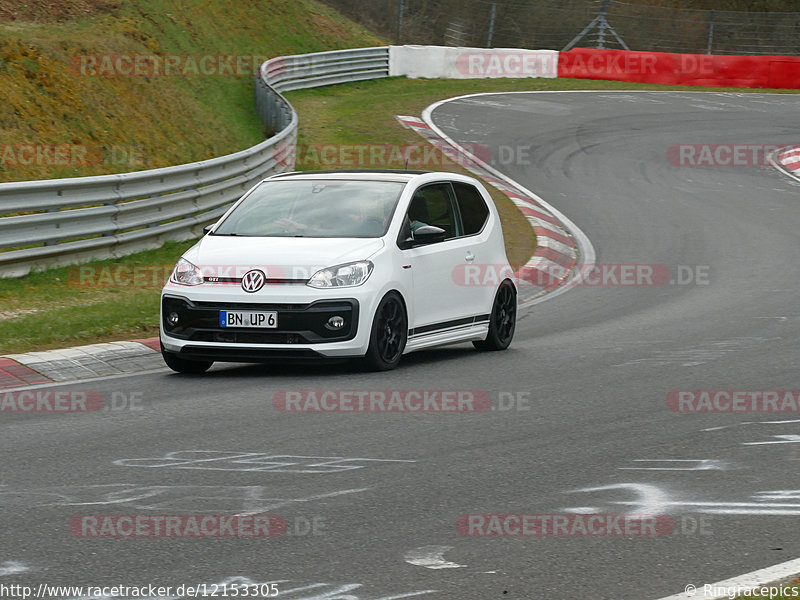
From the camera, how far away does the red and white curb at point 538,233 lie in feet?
56.7

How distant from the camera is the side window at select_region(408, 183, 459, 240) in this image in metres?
11.3

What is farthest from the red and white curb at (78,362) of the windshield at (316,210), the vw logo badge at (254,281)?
the vw logo badge at (254,281)

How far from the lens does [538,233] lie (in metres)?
20.1

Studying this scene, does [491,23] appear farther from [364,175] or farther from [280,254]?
[280,254]

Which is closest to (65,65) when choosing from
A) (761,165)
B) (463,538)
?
(761,165)

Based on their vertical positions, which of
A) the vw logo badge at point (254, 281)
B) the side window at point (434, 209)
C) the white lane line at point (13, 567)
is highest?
the side window at point (434, 209)

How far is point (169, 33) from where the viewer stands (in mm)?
36031

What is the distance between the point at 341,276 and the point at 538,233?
10.3 metres

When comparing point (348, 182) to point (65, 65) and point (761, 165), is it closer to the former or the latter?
point (65, 65)

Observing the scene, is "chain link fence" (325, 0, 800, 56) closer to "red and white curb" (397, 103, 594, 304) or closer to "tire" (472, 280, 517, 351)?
"red and white curb" (397, 103, 594, 304)

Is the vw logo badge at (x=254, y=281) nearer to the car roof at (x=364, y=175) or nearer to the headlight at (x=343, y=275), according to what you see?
the headlight at (x=343, y=275)

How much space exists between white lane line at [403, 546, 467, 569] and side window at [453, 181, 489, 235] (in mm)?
6652

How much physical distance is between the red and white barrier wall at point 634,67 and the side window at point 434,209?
29.8m

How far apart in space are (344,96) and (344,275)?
27.0 meters
